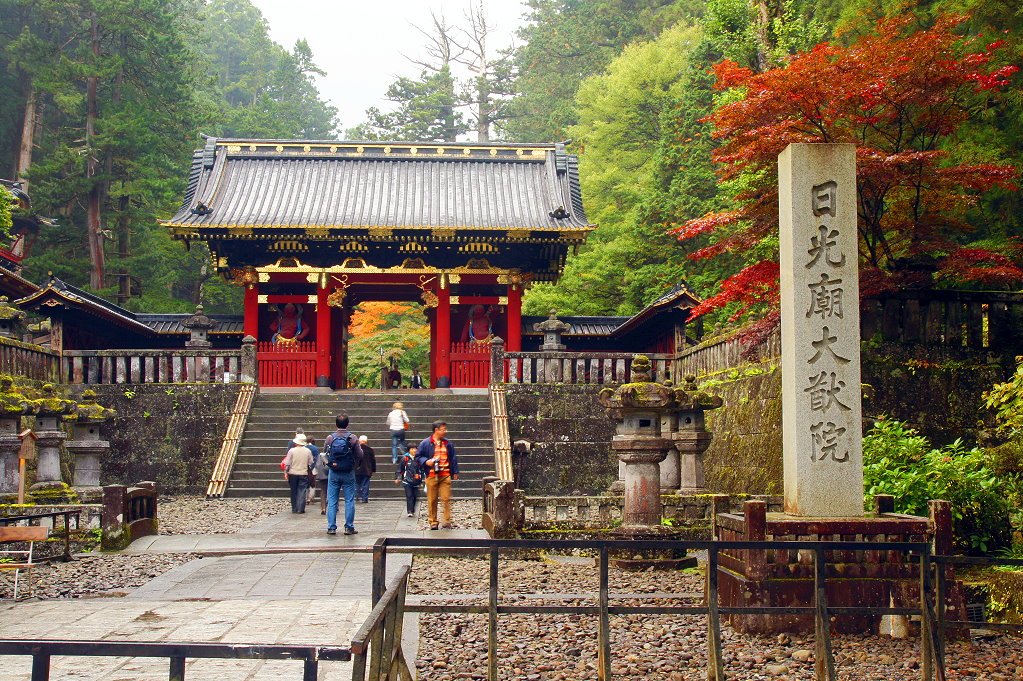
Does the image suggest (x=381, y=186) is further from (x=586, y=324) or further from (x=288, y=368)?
(x=586, y=324)

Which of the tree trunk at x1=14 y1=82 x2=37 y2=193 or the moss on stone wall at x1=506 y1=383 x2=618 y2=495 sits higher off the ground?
the tree trunk at x1=14 y1=82 x2=37 y2=193

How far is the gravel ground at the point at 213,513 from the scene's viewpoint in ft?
44.8

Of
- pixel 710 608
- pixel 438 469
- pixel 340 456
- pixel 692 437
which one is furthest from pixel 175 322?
pixel 710 608

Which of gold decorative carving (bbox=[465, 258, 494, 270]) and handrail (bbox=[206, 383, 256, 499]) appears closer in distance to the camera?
handrail (bbox=[206, 383, 256, 499])

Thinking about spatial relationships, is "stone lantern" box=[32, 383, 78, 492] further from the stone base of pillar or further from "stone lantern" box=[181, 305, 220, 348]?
"stone lantern" box=[181, 305, 220, 348]

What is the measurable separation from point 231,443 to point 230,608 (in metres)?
11.9

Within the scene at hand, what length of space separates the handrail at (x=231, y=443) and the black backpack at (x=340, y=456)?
6.55 m

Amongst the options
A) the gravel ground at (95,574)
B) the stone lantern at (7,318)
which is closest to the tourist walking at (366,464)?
the gravel ground at (95,574)

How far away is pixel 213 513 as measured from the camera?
15.6 meters

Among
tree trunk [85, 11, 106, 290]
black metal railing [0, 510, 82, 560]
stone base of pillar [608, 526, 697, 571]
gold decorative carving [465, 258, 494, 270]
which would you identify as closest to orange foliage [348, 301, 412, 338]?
tree trunk [85, 11, 106, 290]

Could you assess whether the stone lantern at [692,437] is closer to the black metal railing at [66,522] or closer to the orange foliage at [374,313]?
the black metal railing at [66,522]

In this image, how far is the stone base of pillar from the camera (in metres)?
10.1

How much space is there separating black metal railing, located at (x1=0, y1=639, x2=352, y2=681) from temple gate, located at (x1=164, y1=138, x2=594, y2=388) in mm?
20368

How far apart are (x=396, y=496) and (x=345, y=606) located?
10008 mm
